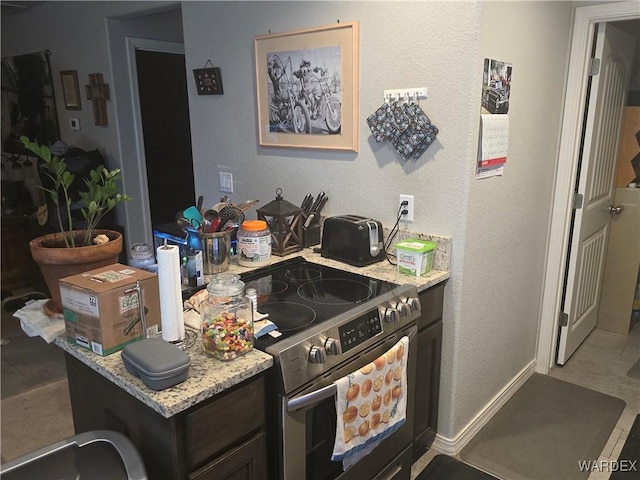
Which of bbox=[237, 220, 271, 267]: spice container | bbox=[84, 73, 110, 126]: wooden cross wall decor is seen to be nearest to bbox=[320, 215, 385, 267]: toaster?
bbox=[237, 220, 271, 267]: spice container

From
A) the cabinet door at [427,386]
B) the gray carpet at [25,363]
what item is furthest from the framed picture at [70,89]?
the cabinet door at [427,386]

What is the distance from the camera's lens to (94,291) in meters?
1.27

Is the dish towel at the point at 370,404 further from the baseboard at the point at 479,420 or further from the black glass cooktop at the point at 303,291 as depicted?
the baseboard at the point at 479,420

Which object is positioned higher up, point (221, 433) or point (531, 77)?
point (531, 77)

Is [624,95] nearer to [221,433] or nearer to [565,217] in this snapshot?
[565,217]

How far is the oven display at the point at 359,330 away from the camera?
154cm

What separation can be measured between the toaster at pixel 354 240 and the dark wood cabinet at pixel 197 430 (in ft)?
2.76

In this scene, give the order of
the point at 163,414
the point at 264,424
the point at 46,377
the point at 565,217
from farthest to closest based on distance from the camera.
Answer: the point at 46,377 < the point at 565,217 < the point at 264,424 < the point at 163,414

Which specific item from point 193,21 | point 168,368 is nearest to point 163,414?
point 168,368

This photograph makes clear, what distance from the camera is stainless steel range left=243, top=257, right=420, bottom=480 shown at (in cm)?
140

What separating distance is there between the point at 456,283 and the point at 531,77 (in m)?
0.99

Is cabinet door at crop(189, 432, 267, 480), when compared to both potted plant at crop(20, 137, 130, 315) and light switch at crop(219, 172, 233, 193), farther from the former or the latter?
light switch at crop(219, 172, 233, 193)

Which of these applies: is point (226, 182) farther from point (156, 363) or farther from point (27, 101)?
point (27, 101)

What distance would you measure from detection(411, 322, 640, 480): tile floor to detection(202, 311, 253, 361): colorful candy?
1.18m
